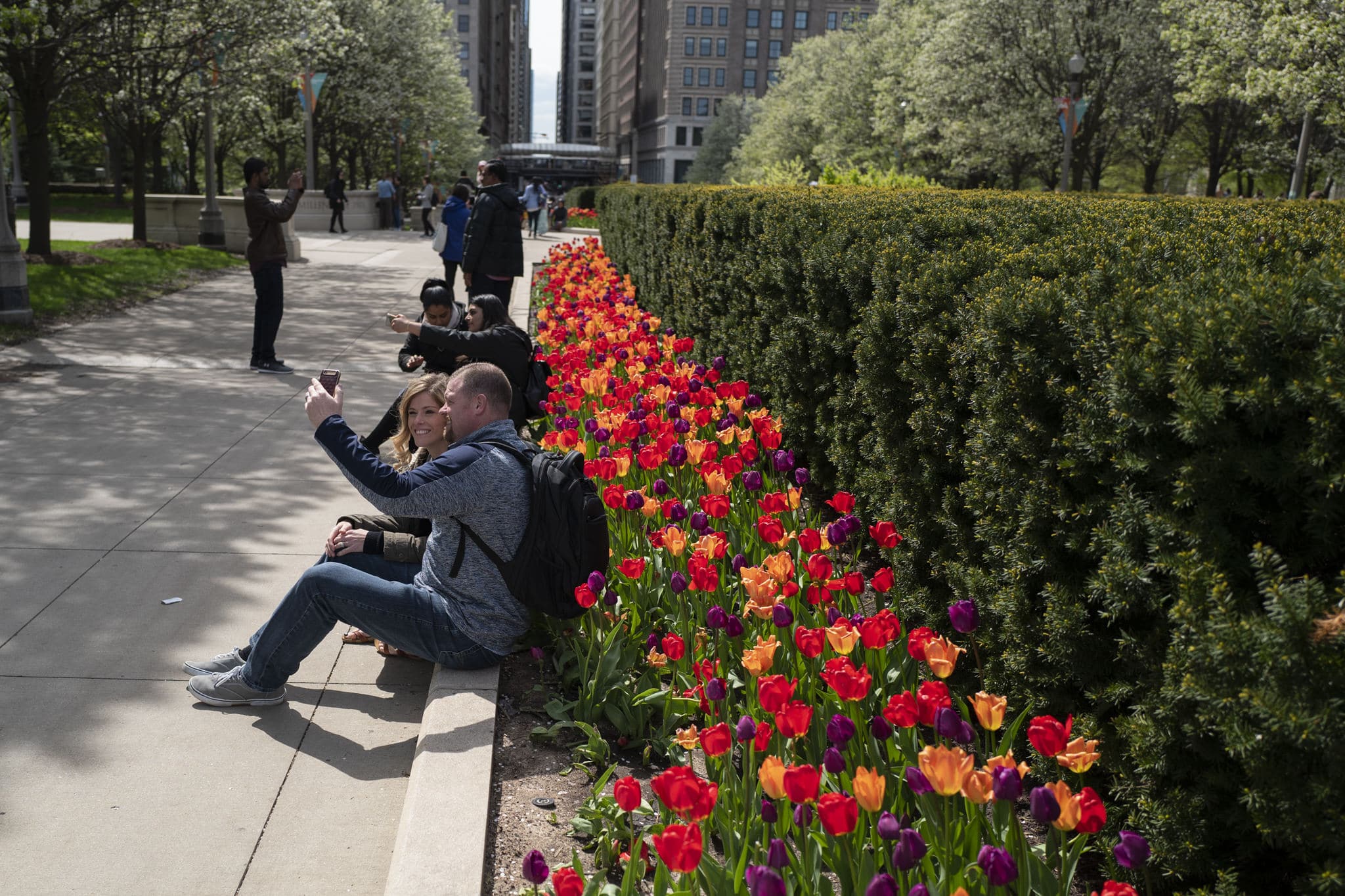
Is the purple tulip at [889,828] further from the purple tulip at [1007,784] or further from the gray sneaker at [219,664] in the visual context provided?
the gray sneaker at [219,664]

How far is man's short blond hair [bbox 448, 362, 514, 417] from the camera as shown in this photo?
4.02m

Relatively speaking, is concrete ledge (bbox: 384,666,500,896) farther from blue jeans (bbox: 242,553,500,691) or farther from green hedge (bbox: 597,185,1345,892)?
green hedge (bbox: 597,185,1345,892)

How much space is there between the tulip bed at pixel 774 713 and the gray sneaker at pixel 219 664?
1.14 metres

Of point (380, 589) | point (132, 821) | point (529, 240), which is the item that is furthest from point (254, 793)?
point (529, 240)

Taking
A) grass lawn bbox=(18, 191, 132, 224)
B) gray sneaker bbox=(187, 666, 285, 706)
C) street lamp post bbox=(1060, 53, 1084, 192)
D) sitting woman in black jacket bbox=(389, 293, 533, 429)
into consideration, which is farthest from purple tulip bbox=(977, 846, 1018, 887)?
grass lawn bbox=(18, 191, 132, 224)

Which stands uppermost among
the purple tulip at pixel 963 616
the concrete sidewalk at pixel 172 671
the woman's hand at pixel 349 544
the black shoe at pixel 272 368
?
the purple tulip at pixel 963 616

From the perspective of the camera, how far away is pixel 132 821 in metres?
3.25

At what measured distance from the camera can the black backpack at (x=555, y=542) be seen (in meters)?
3.89

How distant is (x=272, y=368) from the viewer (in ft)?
35.1

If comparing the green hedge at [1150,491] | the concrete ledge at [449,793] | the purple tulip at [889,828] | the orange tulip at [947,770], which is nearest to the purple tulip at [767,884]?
the purple tulip at [889,828]

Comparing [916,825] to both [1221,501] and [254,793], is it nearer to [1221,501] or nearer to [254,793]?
[1221,501]

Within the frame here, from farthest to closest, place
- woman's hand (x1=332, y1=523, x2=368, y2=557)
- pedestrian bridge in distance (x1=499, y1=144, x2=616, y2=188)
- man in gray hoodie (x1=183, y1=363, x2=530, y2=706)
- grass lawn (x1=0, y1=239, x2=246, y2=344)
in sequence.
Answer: pedestrian bridge in distance (x1=499, y1=144, x2=616, y2=188) < grass lawn (x1=0, y1=239, x2=246, y2=344) < woman's hand (x1=332, y1=523, x2=368, y2=557) < man in gray hoodie (x1=183, y1=363, x2=530, y2=706)

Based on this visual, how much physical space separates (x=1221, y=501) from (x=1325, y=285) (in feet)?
1.64

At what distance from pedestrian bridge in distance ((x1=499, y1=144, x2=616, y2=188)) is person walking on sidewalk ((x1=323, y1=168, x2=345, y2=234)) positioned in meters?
132
